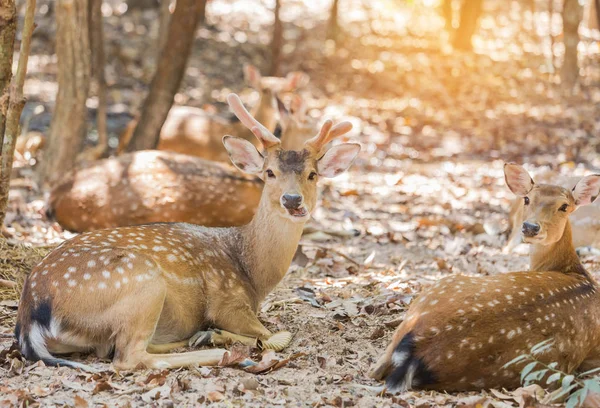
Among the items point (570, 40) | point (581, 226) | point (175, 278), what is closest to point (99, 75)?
point (581, 226)

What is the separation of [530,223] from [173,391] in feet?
8.24

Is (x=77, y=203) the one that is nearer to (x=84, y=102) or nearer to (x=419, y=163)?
(x=84, y=102)

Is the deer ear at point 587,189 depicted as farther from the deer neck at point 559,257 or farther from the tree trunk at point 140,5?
the tree trunk at point 140,5

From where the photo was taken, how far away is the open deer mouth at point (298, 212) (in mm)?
5041

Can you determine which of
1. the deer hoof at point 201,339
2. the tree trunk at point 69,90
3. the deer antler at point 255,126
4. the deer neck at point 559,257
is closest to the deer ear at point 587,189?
the deer neck at point 559,257

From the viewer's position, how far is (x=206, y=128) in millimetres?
10891

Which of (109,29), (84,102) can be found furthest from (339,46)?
(84,102)

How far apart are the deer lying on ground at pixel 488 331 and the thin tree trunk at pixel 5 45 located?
3.33 meters

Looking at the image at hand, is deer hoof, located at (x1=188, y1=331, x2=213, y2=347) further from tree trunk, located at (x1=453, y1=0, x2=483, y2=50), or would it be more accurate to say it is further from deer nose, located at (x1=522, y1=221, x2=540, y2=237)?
tree trunk, located at (x1=453, y1=0, x2=483, y2=50)

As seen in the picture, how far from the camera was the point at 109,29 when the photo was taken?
17688mm

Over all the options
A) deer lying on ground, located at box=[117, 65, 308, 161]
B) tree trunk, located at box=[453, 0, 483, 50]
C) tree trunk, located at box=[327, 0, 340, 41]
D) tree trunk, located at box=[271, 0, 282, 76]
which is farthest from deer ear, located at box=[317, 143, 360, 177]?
tree trunk, located at box=[453, 0, 483, 50]

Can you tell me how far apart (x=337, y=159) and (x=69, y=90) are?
14.9ft

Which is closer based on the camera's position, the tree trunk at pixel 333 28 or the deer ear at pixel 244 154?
the deer ear at pixel 244 154

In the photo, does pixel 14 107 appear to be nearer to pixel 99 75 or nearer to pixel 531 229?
pixel 531 229
